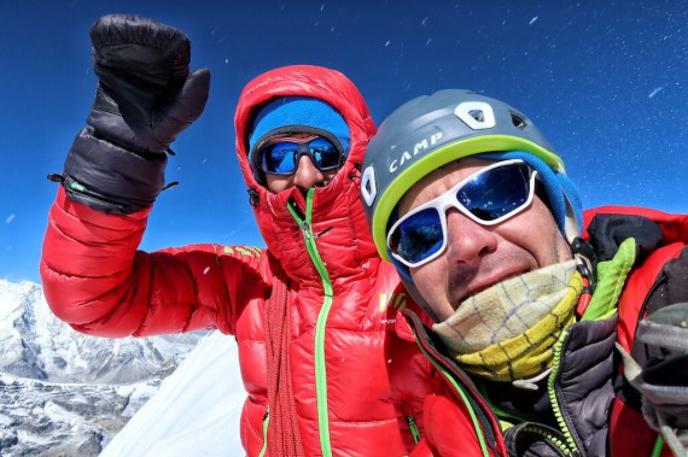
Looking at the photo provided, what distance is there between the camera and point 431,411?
5.42ft

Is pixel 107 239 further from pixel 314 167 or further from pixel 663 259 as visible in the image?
pixel 663 259

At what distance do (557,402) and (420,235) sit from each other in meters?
0.66

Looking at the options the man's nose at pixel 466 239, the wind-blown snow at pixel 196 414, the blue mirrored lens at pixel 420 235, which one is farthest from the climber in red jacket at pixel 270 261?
the wind-blown snow at pixel 196 414

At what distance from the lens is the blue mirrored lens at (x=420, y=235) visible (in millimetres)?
1580

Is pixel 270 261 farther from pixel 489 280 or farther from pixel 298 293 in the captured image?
pixel 489 280

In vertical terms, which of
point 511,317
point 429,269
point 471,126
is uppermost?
point 471,126

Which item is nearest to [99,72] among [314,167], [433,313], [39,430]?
[314,167]

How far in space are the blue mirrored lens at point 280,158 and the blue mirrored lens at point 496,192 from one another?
88 centimetres

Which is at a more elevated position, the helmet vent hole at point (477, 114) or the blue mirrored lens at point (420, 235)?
the helmet vent hole at point (477, 114)

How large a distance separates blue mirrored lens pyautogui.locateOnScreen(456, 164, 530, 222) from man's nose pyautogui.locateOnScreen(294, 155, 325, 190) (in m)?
0.74

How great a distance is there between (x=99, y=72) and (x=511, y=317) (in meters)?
1.73

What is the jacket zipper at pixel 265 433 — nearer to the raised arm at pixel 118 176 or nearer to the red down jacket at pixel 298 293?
the red down jacket at pixel 298 293

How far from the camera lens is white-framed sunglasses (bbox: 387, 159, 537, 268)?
1.52 metres

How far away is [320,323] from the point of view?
6.67 ft
